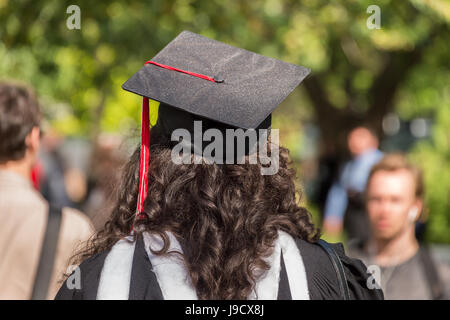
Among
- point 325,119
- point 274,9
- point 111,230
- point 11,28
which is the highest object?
point 325,119

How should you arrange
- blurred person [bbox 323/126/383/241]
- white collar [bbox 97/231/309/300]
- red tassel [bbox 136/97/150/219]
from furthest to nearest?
blurred person [bbox 323/126/383/241], red tassel [bbox 136/97/150/219], white collar [bbox 97/231/309/300]

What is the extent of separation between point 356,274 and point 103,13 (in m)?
3.25

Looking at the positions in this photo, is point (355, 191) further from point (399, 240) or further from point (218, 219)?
point (218, 219)

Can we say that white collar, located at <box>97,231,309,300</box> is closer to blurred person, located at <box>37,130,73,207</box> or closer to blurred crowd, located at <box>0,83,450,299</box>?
blurred crowd, located at <box>0,83,450,299</box>

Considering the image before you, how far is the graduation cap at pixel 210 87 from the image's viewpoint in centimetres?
170

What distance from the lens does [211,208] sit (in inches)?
61.9

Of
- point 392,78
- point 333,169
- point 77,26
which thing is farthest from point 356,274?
point 392,78

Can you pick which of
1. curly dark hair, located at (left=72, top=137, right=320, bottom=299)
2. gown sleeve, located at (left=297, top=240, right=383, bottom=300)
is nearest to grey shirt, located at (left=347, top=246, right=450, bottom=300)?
gown sleeve, located at (left=297, top=240, right=383, bottom=300)

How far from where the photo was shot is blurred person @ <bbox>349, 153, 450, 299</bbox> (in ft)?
9.57

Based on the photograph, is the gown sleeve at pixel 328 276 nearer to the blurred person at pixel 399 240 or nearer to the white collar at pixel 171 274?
the white collar at pixel 171 274

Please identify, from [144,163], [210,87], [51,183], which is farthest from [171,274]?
[51,183]

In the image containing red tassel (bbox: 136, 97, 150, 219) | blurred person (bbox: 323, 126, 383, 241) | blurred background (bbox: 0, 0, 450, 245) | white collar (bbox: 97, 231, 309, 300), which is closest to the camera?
white collar (bbox: 97, 231, 309, 300)

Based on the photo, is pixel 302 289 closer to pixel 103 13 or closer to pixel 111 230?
pixel 111 230

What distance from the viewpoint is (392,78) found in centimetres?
990
